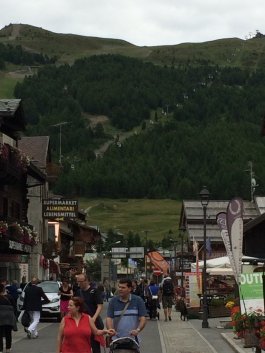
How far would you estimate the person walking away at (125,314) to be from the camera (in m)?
12.4

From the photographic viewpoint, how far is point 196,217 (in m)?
73.1

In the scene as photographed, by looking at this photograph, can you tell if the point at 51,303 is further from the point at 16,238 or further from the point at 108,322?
the point at 108,322

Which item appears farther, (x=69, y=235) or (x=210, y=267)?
(x=69, y=235)

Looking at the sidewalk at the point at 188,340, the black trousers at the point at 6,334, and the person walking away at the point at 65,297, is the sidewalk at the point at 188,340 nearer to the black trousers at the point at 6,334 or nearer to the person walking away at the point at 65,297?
the person walking away at the point at 65,297

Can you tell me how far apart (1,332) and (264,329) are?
6.44 metres

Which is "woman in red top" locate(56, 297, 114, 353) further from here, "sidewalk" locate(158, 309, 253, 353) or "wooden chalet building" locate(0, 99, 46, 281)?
"wooden chalet building" locate(0, 99, 46, 281)

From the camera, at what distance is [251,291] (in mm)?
20672

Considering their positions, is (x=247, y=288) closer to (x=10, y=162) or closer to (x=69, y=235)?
(x=10, y=162)

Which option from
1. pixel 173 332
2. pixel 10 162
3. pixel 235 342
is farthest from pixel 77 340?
pixel 10 162

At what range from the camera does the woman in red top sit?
11.8 m

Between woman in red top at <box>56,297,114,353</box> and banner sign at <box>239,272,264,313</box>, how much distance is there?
8.95 meters

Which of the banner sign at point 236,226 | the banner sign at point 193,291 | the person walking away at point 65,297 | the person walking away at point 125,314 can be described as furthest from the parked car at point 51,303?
the person walking away at point 125,314

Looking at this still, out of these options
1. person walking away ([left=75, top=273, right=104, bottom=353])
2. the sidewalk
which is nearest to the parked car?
the sidewalk

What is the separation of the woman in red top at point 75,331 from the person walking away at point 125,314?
502 millimetres
